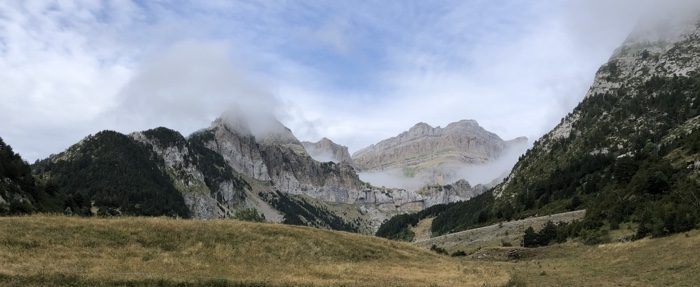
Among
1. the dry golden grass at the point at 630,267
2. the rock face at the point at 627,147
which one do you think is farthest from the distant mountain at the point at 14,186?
the rock face at the point at 627,147

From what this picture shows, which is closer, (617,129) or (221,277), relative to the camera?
(221,277)

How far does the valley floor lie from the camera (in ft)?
95.8

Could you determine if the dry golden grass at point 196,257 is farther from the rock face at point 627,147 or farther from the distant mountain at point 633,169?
the rock face at point 627,147

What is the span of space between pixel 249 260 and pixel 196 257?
418 cm

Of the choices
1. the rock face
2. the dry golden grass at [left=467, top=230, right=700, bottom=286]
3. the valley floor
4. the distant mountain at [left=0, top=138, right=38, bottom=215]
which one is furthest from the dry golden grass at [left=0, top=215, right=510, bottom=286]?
the distant mountain at [left=0, top=138, right=38, bottom=215]

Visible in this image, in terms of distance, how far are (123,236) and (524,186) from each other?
17740cm

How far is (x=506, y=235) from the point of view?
10831 centimetres

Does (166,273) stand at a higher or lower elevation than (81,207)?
lower

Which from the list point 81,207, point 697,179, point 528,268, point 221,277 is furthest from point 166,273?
point 81,207

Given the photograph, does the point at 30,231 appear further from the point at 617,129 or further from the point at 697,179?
the point at 617,129

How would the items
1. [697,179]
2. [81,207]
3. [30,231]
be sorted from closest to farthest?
[30,231]
[697,179]
[81,207]

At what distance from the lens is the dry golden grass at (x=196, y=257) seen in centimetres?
2850

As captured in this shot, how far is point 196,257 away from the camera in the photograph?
37281 mm

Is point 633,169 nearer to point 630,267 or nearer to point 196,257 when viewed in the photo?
point 630,267
